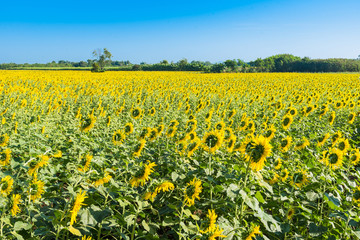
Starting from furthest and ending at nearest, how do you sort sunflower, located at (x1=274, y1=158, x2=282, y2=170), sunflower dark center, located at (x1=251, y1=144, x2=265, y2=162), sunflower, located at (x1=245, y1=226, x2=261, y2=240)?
sunflower, located at (x1=274, y1=158, x2=282, y2=170)
sunflower dark center, located at (x1=251, y1=144, x2=265, y2=162)
sunflower, located at (x1=245, y1=226, x2=261, y2=240)

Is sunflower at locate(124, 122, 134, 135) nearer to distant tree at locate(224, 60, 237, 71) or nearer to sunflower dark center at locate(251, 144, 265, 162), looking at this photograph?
sunflower dark center at locate(251, 144, 265, 162)

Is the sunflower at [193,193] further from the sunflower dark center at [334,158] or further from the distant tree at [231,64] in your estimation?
the distant tree at [231,64]

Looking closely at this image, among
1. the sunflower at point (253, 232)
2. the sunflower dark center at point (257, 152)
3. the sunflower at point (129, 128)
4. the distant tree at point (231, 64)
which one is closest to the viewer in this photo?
the sunflower at point (253, 232)

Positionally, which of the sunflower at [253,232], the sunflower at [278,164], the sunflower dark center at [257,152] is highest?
the sunflower dark center at [257,152]

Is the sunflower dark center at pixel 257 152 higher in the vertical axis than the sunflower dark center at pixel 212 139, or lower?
higher

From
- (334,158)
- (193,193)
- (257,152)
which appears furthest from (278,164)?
(193,193)

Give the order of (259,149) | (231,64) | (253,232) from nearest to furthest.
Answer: (253,232)
(259,149)
(231,64)

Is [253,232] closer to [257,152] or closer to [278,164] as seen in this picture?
[257,152]

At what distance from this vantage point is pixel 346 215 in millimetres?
2037

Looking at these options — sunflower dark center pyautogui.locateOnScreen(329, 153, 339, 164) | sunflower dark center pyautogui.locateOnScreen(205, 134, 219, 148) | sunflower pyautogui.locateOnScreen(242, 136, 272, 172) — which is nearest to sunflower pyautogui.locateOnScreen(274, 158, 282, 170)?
sunflower dark center pyautogui.locateOnScreen(329, 153, 339, 164)

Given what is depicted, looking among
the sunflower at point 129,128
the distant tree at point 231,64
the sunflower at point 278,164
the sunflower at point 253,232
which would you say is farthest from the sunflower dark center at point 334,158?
the distant tree at point 231,64

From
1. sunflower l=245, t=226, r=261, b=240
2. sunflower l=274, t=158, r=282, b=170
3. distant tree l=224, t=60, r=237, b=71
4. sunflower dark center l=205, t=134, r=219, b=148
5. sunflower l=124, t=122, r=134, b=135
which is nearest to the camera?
sunflower l=245, t=226, r=261, b=240

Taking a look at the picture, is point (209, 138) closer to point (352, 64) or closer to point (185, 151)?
point (185, 151)

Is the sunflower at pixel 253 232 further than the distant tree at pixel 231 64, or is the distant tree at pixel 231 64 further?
the distant tree at pixel 231 64
